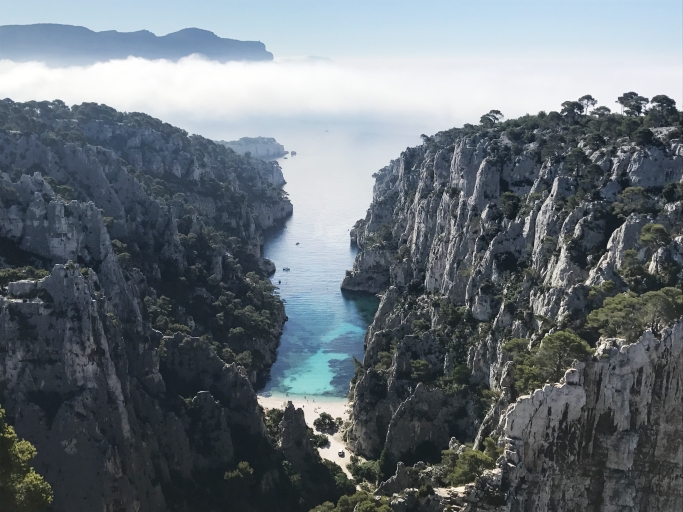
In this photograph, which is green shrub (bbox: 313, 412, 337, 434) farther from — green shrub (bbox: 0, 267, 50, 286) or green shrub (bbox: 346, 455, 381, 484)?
green shrub (bbox: 0, 267, 50, 286)

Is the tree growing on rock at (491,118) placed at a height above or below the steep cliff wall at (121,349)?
above

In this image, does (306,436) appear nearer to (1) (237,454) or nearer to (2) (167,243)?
(1) (237,454)

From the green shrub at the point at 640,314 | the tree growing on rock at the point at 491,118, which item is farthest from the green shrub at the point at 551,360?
the tree growing on rock at the point at 491,118

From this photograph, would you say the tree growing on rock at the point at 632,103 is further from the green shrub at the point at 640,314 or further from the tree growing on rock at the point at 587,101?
the green shrub at the point at 640,314

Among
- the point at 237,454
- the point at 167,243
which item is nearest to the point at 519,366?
the point at 237,454

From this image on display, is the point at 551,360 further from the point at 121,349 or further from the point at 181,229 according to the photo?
the point at 181,229

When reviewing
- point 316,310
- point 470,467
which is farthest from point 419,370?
point 316,310
